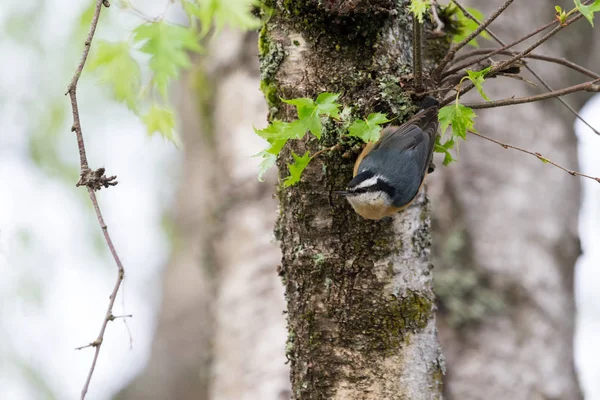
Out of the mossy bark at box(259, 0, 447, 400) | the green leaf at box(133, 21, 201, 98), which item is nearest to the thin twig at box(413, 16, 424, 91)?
the mossy bark at box(259, 0, 447, 400)

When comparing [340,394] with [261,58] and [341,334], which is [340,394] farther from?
[261,58]

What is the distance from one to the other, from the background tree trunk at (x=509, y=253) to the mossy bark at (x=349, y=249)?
71.9 inches

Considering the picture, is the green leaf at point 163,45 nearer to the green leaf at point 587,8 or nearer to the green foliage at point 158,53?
the green foliage at point 158,53

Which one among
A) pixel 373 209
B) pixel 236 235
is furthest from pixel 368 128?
pixel 236 235

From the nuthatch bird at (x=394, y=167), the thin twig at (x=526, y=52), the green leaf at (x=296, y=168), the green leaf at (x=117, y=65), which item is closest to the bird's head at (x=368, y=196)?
the nuthatch bird at (x=394, y=167)

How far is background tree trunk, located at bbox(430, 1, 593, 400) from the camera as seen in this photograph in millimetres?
3418

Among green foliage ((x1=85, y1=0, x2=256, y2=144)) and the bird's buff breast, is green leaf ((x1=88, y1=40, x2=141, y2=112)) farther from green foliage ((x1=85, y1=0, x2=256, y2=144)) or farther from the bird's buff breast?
the bird's buff breast

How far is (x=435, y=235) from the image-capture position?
3.70 m

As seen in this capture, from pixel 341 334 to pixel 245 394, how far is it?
1965 millimetres

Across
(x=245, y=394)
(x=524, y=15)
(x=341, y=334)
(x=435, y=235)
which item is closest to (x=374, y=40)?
(x=341, y=334)

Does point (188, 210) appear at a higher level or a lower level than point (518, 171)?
higher

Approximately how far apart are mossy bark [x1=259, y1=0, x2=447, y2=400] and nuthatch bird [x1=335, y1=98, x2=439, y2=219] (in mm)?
47

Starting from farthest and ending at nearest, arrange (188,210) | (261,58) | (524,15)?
(188,210) → (524,15) → (261,58)

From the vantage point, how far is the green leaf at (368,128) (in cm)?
158
